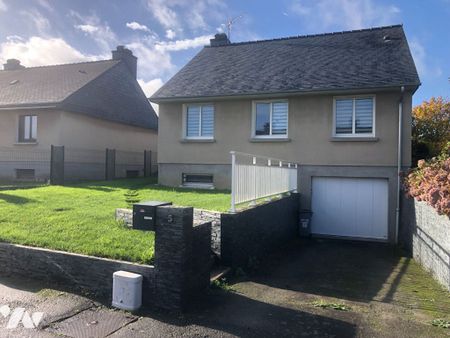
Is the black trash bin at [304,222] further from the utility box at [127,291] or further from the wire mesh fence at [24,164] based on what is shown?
the wire mesh fence at [24,164]

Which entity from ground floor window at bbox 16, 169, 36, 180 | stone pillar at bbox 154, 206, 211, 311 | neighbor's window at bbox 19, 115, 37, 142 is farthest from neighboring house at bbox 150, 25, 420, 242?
stone pillar at bbox 154, 206, 211, 311

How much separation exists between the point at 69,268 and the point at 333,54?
43.7ft

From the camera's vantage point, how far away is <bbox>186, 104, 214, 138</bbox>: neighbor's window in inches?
618

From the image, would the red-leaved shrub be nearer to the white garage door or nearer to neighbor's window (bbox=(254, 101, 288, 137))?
the white garage door

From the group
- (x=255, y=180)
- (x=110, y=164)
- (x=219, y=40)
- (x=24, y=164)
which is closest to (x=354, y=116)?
(x=255, y=180)

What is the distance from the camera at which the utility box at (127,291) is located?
5.49 m

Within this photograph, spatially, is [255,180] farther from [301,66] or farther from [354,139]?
[301,66]

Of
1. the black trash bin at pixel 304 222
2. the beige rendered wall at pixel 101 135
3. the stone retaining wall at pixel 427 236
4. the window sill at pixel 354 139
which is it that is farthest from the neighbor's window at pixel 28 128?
the stone retaining wall at pixel 427 236

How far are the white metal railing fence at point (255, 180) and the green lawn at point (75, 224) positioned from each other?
81cm

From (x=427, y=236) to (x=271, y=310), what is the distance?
17.1ft

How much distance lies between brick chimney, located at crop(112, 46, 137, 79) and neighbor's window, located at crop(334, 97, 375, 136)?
17912 mm

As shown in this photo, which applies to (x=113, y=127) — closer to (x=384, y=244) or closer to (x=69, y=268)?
(x=384, y=244)

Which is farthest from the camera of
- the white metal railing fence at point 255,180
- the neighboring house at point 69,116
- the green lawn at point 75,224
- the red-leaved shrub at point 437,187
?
the neighboring house at point 69,116

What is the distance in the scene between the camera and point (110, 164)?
67.1ft
